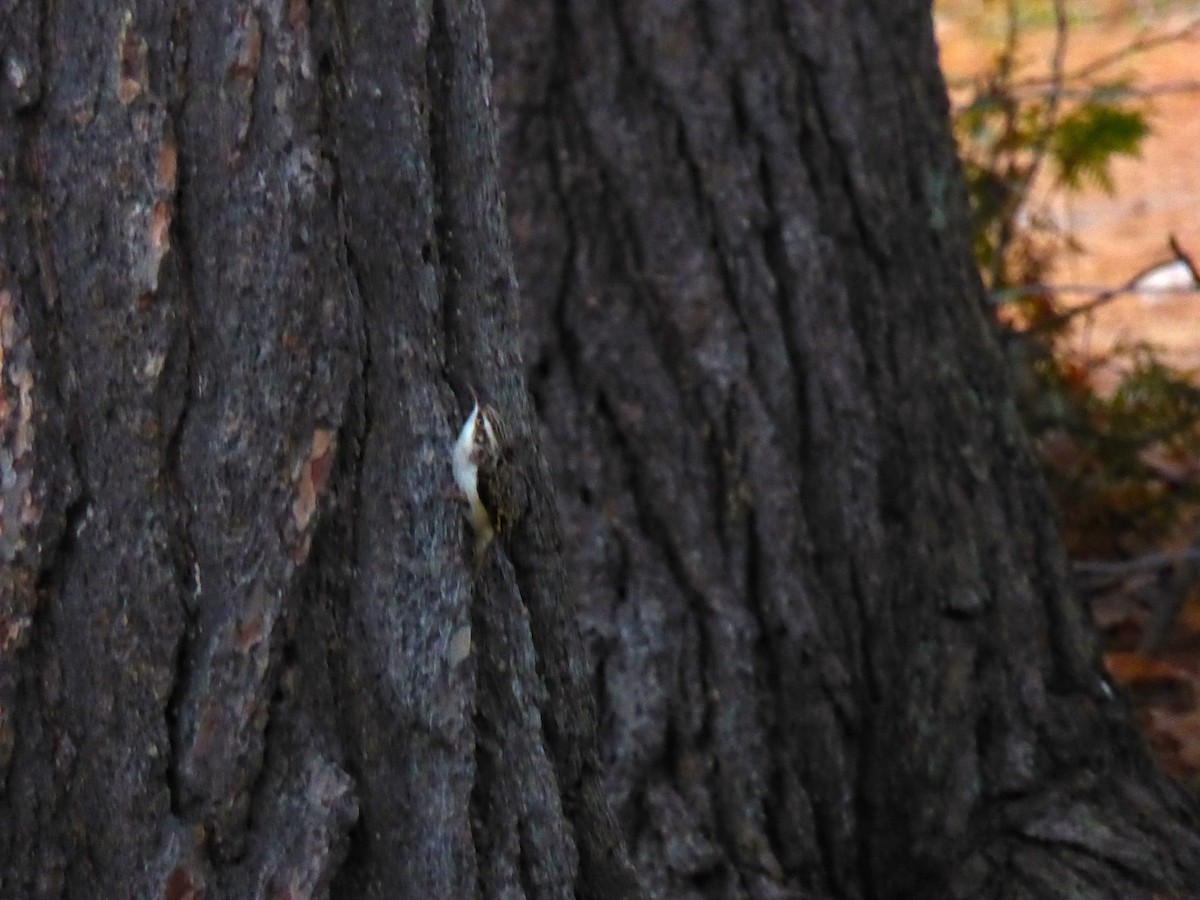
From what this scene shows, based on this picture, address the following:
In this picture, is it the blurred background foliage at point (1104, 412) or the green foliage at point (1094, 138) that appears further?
the green foliage at point (1094, 138)

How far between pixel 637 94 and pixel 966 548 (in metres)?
0.90


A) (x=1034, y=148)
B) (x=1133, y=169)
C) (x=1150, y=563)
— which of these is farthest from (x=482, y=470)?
(x=1133, y=169)

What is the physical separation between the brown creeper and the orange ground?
3.57 meters

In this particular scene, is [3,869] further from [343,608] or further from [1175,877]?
[1175,877]

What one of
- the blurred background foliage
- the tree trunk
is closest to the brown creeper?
the tree trunk

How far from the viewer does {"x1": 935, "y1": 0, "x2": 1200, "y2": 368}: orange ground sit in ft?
21.6

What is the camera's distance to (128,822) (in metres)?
1.83

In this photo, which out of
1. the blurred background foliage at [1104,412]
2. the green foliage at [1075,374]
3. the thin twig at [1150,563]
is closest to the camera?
the thin twig at [1150,563]

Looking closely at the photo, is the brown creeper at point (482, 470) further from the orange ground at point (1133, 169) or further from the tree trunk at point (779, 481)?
the orange ground at point (1133, 169)

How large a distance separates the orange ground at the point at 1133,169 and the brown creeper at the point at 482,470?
11.7 feet

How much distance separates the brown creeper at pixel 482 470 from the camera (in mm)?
1879

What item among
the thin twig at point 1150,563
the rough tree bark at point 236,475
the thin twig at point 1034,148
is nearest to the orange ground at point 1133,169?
the thin twig at point 1034,148

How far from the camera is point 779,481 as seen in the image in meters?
2.97

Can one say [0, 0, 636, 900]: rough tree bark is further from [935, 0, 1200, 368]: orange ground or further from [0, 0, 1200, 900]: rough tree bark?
[935, 0, 1200, 368]: orange ground
